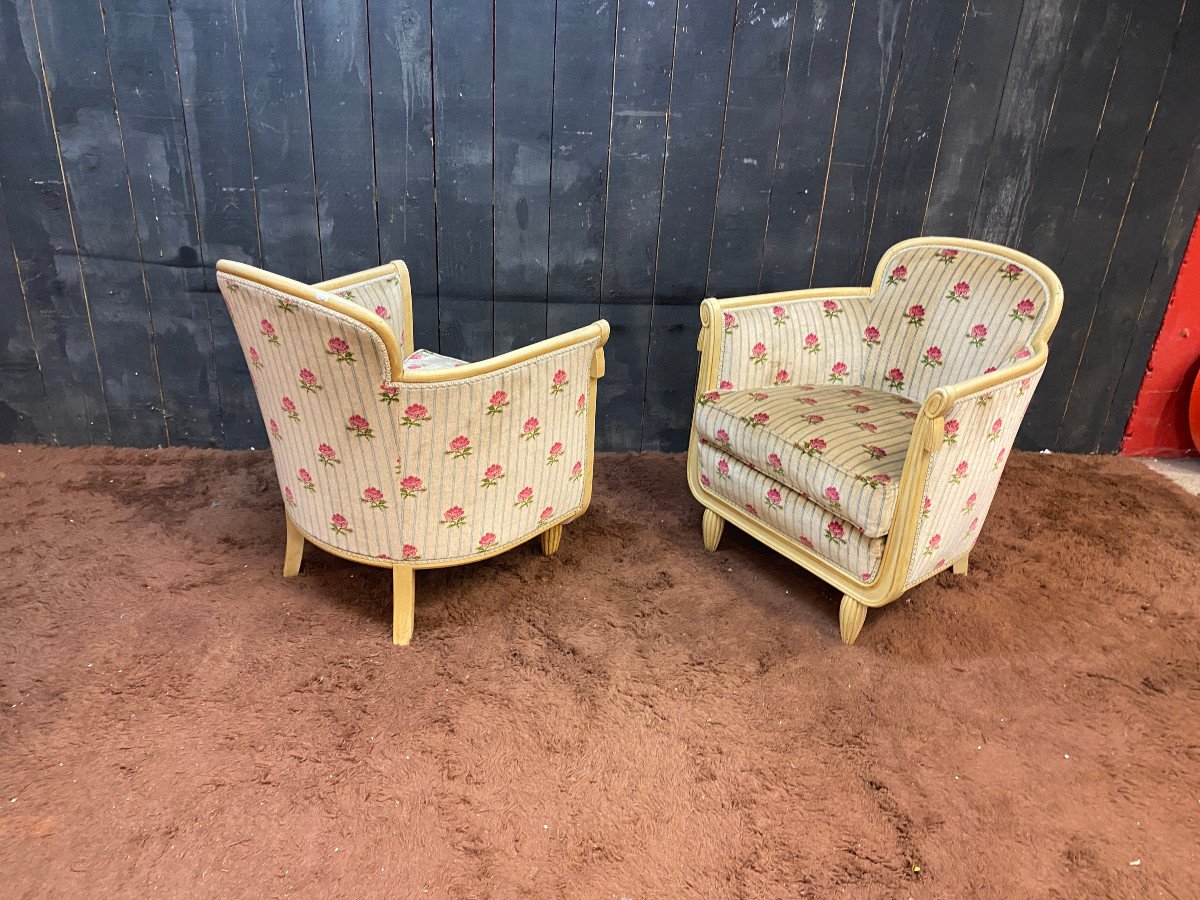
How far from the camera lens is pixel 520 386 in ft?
5.76

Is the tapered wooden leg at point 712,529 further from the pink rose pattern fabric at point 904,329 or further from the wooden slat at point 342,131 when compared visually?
the wooden slat at point 342,131

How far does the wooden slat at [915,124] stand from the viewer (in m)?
2.34

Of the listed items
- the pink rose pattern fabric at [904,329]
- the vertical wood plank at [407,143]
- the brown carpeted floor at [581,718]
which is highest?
the vertical wood plank at [407,143]

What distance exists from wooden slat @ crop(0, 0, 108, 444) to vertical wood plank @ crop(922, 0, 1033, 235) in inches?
97.1

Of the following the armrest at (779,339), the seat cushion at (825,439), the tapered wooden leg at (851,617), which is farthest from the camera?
the armrest at (779,339)

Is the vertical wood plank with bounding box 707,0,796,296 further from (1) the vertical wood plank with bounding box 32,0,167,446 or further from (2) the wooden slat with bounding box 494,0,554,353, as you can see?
(1) the vertical wood plank with bounding box 32,0,167,446

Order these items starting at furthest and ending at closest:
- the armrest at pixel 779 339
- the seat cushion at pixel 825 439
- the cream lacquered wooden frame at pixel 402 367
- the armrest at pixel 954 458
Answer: the armrest at pixel 779 339 → the seat cushion at pixel 825 439 → the armrest at pixel 954 458 → the cream lacquered wooden frame at pixel 402 367

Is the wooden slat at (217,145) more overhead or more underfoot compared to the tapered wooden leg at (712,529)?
more overhead

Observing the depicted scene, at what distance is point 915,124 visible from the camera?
8.04 feet

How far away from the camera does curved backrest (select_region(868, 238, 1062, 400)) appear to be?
6.64 feet

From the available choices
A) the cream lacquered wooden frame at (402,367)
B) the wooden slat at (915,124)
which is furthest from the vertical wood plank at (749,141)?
the cream lacquered wooden frame at (402,367)

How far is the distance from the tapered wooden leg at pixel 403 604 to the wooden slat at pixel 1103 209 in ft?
7.18

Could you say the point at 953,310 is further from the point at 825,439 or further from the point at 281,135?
the point at 281,135

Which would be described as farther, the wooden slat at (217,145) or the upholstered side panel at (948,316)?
the wooden slat at (217,145)
